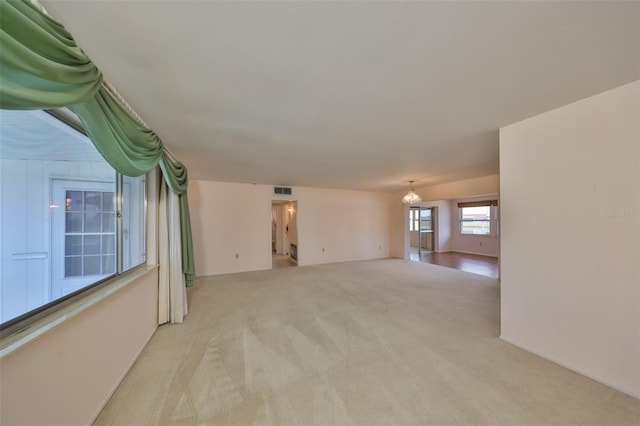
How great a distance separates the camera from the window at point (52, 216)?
1.13 m

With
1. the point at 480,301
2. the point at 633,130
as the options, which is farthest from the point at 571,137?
the point at 480,301

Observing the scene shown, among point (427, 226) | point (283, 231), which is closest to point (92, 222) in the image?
point (283, 231)

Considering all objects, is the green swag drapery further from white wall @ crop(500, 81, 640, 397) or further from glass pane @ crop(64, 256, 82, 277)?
white wall @ crop(500, 81, 640, 397)

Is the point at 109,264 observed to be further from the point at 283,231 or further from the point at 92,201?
the point at 283,231

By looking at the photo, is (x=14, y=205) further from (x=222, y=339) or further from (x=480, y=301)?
(x=480, y=301)

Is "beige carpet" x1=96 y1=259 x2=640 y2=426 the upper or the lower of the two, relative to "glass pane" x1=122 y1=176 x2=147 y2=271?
lower

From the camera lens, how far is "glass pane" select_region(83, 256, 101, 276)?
175cm

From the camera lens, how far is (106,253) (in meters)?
1.95

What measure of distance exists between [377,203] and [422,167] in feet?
10.9

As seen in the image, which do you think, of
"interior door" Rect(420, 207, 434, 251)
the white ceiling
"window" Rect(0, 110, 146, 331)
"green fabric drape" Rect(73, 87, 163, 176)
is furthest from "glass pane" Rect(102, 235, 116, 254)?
"interior door" Rect(420, 207, 434, 251)

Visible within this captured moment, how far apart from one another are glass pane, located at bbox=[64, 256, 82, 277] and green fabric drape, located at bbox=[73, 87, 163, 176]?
32.5 inches

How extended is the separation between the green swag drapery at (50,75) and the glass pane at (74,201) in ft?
1.98

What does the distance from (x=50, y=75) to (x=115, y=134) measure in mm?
563

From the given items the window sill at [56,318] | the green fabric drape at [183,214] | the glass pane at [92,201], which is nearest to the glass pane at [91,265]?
the window sill at [56,318]
